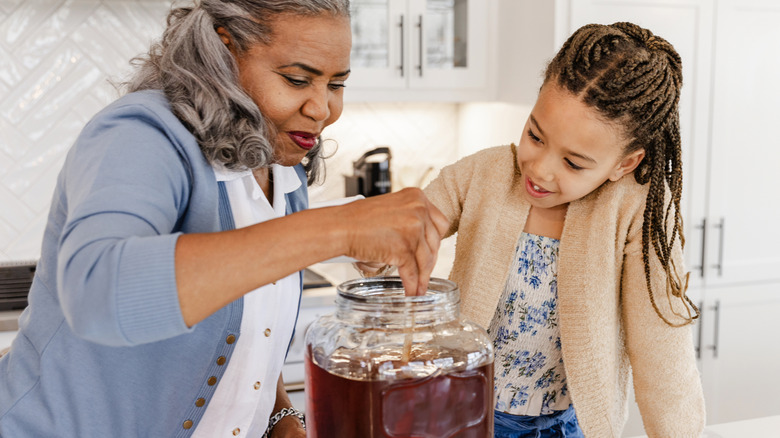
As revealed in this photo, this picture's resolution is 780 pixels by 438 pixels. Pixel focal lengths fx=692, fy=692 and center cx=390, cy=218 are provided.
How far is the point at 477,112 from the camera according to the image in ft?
8.21

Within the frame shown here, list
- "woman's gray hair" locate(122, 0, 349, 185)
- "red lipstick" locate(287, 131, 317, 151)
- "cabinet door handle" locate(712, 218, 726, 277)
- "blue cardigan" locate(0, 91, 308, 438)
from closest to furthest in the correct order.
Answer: "blue cardigan" locate(0, 91, 308, 438)
"woman's gray hair" locate(122, 0, 349, 185)
"red lipstick" locate(287, 131, 317, 151)
"cabinet door handle" locate(712, 218, 726, 277)

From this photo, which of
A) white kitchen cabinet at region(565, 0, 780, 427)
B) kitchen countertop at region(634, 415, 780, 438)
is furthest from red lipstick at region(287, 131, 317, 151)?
white kitchen cabinet at region(565, 0, 780, 427)

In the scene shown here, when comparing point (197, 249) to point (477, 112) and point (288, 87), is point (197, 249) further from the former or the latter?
point (477, 112)

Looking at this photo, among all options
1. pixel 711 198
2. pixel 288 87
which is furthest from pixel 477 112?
pixel 288 87

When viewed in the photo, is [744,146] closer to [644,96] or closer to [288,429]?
[644,96]

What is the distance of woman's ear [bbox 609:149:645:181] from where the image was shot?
3.40 feet

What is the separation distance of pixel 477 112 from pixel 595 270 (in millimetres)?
1540

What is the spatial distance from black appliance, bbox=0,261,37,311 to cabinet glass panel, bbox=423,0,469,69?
139cm

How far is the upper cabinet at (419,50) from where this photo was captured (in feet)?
7.38

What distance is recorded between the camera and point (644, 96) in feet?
3.20

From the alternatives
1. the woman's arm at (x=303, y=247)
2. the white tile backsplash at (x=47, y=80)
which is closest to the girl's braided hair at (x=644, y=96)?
→ the woman's arm at (x=303, y=247)

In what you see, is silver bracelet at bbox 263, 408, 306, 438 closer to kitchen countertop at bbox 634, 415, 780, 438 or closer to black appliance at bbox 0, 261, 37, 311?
kitchen countertop at bbox 634, 415, 780, 438

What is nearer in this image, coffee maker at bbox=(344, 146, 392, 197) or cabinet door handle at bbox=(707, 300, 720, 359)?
cabinet door handle at bbox=(707, 300, 720, 359)

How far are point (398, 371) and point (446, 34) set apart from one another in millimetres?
1934
